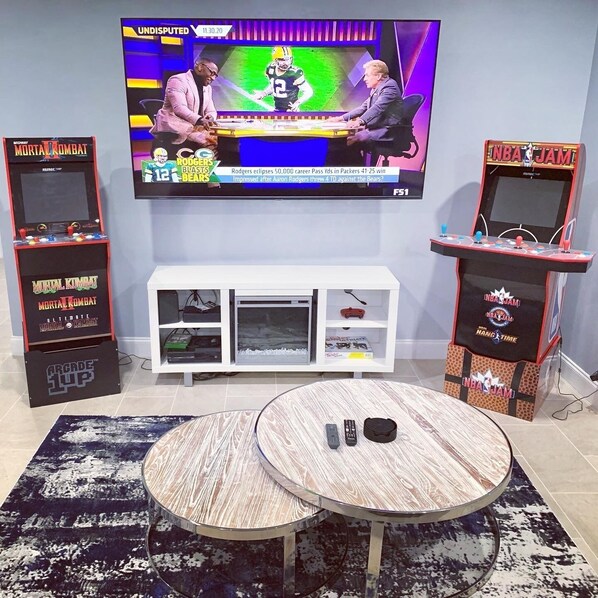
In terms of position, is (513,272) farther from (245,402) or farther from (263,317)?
(245,402)

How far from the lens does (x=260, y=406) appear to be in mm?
3416

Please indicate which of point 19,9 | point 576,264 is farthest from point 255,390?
point 19,9

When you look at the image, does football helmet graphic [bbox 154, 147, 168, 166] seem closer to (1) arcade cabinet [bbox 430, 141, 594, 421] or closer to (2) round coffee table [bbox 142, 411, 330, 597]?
(1) arcade cabinet [bbox 430, 141, 594, 421]

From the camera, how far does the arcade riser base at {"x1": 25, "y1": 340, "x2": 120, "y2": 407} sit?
331 cm

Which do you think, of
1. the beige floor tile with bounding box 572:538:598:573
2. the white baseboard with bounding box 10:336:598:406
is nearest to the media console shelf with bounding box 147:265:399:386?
the white baseboard with bounding box 10:336:598:406

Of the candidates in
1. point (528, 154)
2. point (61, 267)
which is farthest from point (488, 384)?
point (61, 267)

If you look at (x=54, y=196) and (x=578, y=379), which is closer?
(x=54, y=196)

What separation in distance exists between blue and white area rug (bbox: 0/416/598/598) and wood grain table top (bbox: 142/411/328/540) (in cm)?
38

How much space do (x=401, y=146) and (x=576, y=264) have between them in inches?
50.0

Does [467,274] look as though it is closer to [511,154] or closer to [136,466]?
[511,154]

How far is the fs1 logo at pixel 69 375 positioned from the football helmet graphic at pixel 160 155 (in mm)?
1238

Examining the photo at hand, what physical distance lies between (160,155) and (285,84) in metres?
0.86

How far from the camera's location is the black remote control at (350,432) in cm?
219

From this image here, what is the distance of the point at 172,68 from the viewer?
3404 mm
